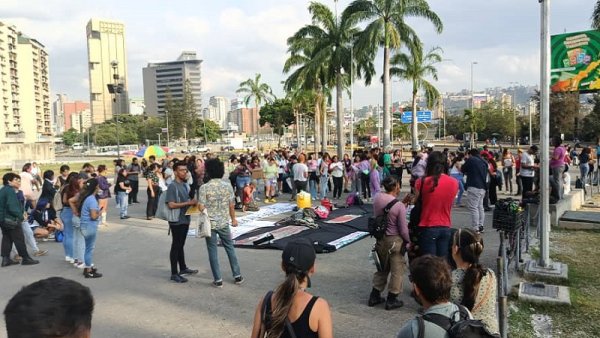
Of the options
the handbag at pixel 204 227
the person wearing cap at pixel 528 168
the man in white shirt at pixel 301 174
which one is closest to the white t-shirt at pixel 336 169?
the man in white shirt at pixel 301 174

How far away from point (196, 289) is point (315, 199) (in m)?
9.85

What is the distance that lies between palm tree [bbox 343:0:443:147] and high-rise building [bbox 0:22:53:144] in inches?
3211

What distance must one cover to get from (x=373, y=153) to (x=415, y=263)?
42.4ft

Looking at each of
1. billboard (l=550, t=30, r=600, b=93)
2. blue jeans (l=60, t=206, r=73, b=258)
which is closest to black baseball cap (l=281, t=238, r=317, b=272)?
blue jeans (l=60, t=206, r=73, b=258)

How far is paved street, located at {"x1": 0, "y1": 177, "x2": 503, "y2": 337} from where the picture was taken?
5.39 meters

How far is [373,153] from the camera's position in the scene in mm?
15508

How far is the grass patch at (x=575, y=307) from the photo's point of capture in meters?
5.07

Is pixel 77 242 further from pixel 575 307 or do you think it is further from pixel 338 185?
pixel 338 185

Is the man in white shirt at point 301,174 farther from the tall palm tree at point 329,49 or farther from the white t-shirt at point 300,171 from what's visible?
the tall palm tree at point 329,49

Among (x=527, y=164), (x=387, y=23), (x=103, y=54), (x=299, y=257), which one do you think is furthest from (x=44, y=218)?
(x=103, y=54)

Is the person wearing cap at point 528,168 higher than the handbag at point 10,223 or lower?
higher

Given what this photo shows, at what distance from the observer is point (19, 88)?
355ft

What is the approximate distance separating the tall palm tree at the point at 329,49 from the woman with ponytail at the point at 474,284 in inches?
1101

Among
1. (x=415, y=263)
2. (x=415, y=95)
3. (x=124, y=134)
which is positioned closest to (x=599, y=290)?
(x=415, y=263)
